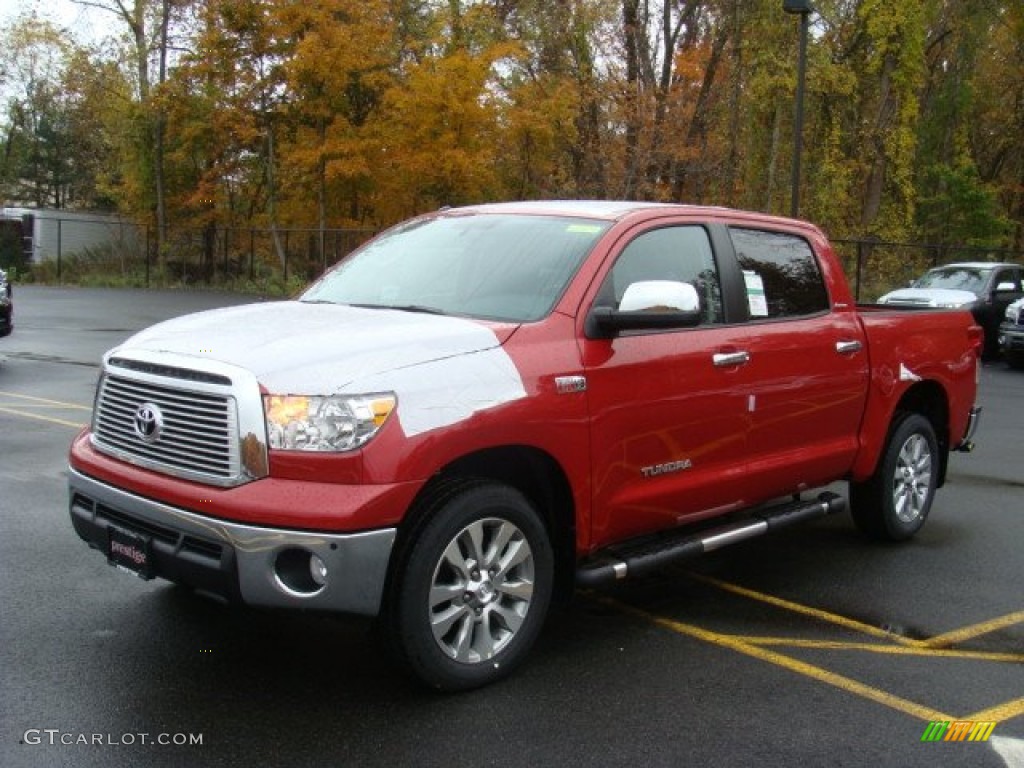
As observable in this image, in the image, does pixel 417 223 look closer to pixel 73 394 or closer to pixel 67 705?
pixel 67 705

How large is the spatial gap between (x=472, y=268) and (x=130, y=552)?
77.3 inches

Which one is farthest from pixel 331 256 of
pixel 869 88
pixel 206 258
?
pixel 869 88

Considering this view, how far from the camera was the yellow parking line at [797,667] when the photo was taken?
160 inches

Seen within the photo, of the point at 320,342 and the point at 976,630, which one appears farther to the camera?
the point at 976,630

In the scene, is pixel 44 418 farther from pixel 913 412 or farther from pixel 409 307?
pixel 913 412

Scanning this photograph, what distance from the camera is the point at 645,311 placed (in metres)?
4.33

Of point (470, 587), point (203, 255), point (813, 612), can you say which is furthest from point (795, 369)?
point (203, 255)

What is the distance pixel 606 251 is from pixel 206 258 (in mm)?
34476

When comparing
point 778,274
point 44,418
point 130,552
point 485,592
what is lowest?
point 44,418

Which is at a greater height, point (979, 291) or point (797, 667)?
point (979, 291)

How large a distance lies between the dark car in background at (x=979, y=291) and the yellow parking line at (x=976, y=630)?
46.5ft

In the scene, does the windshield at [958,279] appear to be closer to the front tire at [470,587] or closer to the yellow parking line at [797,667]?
the yellow parking line at [797,667]

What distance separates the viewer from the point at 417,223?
5629mm

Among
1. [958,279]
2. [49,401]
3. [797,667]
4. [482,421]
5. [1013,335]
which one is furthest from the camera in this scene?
[958,279]
